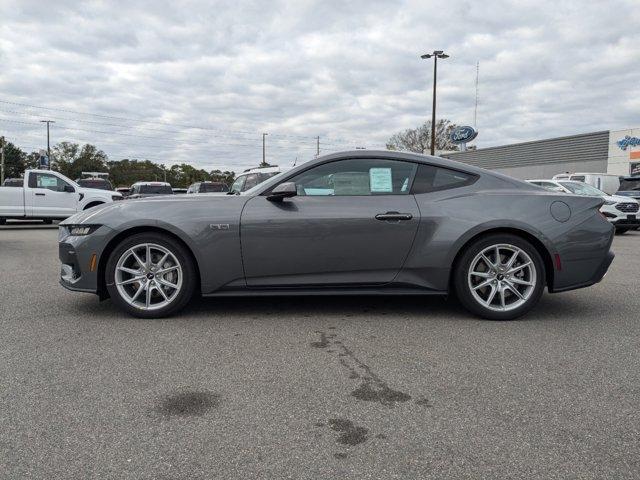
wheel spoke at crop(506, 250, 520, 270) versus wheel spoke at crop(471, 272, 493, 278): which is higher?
wheel spoke at crop(506, 250, 520, 270)

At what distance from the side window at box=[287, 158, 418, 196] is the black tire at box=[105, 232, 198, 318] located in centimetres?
113

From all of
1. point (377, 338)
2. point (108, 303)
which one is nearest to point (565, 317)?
point (377, 338)

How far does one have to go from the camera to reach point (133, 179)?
377 feet

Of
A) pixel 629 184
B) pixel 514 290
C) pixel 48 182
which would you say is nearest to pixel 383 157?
pixel 514 290

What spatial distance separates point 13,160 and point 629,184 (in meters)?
104

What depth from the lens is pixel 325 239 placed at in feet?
14.8

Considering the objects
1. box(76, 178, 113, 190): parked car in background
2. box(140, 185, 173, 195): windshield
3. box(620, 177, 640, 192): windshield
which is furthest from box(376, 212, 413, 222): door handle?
box(140, 185, 173, 195): windshield

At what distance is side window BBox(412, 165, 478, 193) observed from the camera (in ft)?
15.5

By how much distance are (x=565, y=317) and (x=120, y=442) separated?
3.88m

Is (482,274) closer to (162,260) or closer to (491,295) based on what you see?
(491,295)

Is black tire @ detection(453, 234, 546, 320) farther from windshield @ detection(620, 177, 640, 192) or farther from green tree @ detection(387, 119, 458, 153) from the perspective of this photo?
green tree @ detection(387, 119, 458, 153)

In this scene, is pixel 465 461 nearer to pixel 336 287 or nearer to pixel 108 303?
pixel 336 287

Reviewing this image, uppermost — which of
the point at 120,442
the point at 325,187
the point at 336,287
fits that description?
the point at 325,187

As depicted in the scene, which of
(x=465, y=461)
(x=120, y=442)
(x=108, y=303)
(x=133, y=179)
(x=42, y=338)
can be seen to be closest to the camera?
(x=465, y=461)
